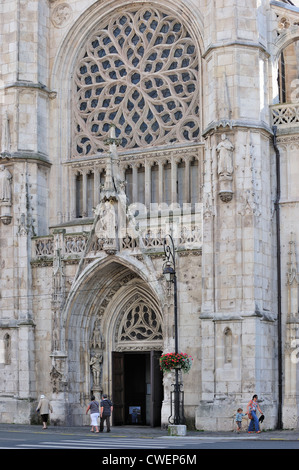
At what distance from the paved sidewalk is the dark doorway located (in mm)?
818

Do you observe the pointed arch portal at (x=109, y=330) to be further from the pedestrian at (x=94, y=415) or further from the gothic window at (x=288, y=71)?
the gothic window at (x=288, y=71)

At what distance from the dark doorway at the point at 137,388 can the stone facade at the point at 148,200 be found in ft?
0.56

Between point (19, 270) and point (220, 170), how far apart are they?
8.97 m

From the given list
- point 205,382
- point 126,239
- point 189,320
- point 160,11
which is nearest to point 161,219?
point 126,239

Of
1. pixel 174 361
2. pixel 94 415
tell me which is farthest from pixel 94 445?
pixel 94 415

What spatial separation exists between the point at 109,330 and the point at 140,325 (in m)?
1.23

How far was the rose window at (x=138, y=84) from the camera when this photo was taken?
36.9 meters

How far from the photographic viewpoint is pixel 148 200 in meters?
36.7

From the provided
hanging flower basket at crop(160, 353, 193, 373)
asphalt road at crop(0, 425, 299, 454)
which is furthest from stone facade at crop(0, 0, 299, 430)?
asphalt road at crop(0, 425, 299, 454)

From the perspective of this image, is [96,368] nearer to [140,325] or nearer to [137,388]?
[140,325]

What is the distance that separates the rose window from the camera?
3694 centimetres

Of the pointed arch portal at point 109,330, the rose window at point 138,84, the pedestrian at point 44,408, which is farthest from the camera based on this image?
the rose window at point 138,84

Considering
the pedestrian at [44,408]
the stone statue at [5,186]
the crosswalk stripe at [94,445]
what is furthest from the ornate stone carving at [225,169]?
the crosswalk stripe at [94,445]

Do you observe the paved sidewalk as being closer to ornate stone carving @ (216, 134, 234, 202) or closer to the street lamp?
the street lamp
